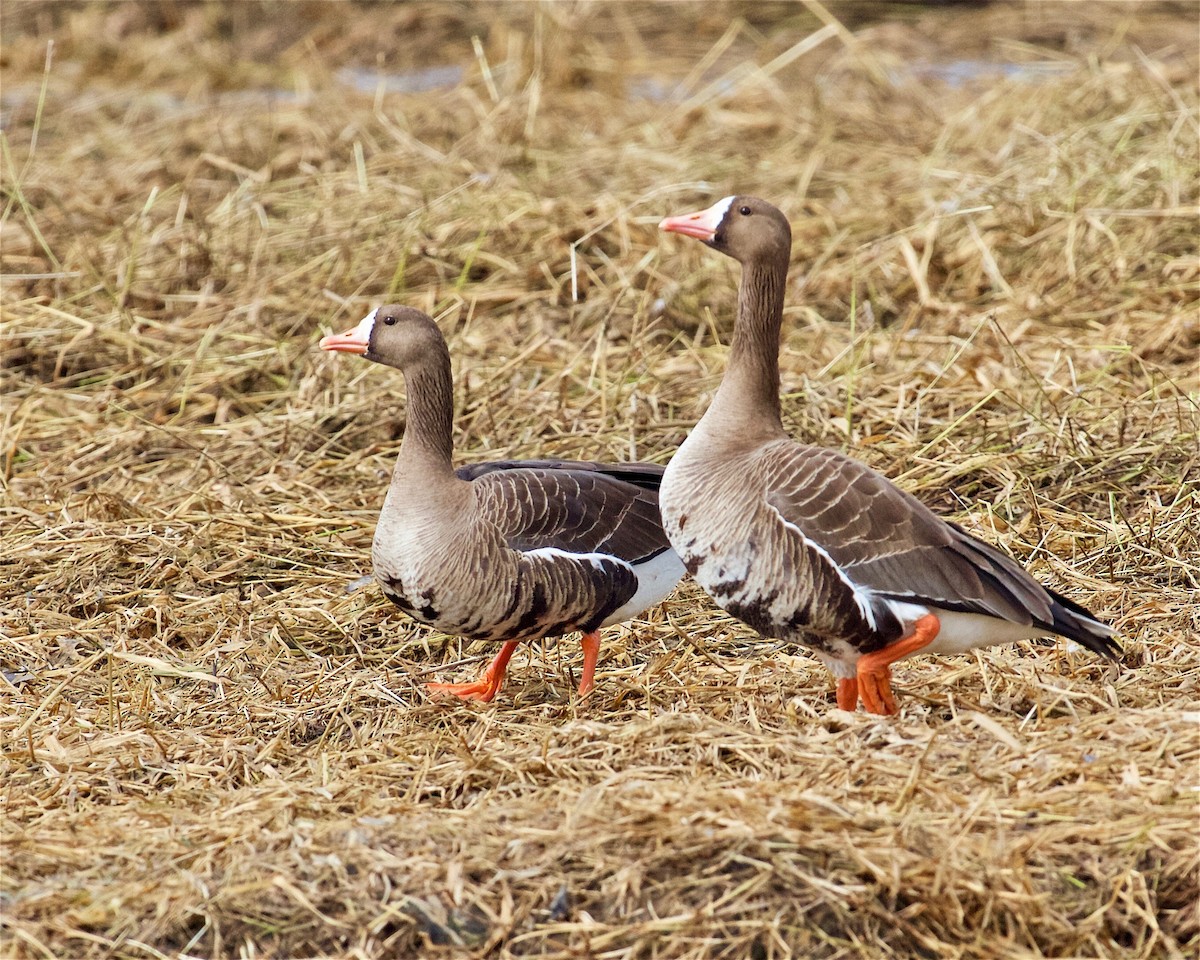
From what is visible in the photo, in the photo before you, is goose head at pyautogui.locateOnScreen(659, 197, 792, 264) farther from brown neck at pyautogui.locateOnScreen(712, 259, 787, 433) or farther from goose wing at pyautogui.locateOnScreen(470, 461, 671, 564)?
goose wing at pyautogui.locateOnScreen(470, 461, 671, 564)

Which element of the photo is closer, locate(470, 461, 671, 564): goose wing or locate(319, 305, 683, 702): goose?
locate(319, 305, 683, 702): goose

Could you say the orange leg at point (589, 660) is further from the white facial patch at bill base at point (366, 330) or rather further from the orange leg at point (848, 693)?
the white facial patch at bill base at point (366, 330)

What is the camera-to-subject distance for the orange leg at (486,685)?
5.27 metres

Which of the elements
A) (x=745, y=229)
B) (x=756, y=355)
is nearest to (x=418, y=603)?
(x=756, y=355)

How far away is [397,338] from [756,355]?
130 centimetres

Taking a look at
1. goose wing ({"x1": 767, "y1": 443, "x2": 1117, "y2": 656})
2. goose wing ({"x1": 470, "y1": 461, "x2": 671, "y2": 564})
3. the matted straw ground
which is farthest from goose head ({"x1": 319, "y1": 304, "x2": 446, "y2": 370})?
goose wing ({"x1": 767, "y1": 443, "x2": 1117, "y2": 656})

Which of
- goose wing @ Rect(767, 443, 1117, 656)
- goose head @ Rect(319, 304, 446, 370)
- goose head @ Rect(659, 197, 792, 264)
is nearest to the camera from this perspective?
goose wing @ Rect(767, 443, 1117, 656)

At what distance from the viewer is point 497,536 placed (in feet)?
17.2

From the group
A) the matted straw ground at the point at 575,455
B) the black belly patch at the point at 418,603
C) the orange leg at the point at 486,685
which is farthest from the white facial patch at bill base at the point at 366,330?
the orange leg at the point at 486,685

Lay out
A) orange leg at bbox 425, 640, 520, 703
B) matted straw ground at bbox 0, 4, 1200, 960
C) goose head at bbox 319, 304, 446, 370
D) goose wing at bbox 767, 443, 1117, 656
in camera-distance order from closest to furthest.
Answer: matted straw ground at bbox 0, 4, 1200, 960 → goose wing at bbox 767, 443, 1117, 656 → orange leg at bbox 425, 640, 520, 703 → goose head at bbox 319, 304, 446, 370

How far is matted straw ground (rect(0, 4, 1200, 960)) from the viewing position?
3.71 metres

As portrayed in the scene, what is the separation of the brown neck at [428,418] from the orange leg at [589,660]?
0.76 m

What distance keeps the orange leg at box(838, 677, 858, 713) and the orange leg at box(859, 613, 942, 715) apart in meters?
0.02

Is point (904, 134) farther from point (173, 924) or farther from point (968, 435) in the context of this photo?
point (173, 924)
